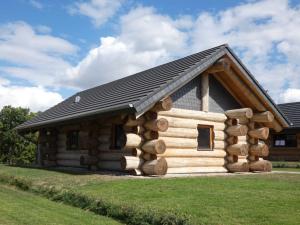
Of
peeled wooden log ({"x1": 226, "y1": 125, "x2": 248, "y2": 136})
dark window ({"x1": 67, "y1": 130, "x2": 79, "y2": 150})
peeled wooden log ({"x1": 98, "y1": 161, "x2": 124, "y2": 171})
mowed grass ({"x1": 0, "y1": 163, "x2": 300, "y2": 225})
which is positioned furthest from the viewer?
dark window ({"x1": 67, "y1": 130, "x2": 79, "y2": 150})

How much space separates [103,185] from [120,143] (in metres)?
5.62

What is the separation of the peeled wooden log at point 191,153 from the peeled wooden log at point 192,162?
14 cm

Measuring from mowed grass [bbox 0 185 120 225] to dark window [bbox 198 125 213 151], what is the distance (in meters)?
8.85

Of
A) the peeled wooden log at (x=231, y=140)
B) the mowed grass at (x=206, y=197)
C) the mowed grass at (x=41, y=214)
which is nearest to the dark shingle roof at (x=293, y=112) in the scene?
the peeled wooden log at (x=231, y=140)

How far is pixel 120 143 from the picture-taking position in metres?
16.7

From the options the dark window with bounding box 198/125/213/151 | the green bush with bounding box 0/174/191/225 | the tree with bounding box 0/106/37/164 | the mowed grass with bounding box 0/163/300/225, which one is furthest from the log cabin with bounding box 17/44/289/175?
the tree with bounding box 0/106/37/164

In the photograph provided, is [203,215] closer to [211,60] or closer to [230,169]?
[211,60]

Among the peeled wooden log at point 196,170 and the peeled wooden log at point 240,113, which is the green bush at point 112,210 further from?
the peeled wooden log at point 240,113

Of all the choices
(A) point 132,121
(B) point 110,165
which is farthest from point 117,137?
(A) point 132,121

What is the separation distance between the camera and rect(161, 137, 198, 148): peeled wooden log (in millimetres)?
15801

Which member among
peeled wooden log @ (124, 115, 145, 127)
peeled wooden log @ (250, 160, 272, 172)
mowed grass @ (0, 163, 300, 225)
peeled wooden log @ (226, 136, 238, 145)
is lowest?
mowed grass @ (0, 163, 300, 225)

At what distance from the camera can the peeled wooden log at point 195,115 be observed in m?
16.1

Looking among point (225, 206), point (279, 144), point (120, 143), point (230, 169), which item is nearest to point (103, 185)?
point (225, 206)

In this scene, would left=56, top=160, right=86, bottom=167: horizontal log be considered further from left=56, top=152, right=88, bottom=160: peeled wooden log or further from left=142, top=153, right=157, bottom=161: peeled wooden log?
left=142, top=153, right=157, bottom=161: peeled wooden log
